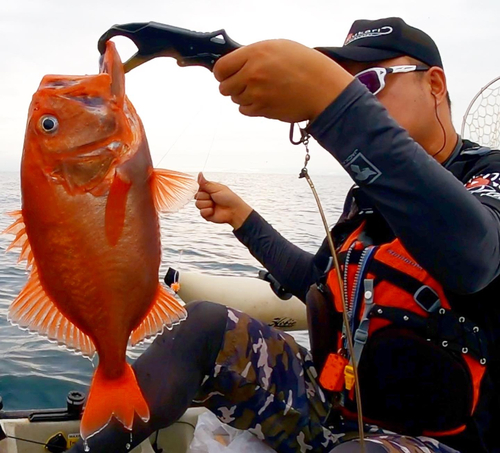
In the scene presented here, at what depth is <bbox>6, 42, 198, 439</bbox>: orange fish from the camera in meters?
1.24

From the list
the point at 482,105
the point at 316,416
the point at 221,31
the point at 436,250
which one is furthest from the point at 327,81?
the point at 482,105

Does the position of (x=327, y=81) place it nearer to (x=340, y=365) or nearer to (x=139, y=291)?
(x=139, y=291)

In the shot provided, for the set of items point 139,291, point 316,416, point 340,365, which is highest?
point 139,291

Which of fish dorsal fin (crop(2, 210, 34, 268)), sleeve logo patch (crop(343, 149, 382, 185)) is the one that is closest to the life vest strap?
sleeve logo patch (crop(343, 149, 382, 185))

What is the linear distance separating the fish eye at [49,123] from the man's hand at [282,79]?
0.40 metres

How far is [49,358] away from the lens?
171 inches

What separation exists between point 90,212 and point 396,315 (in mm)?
1174

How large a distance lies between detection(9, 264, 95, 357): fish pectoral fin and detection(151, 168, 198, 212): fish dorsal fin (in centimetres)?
36

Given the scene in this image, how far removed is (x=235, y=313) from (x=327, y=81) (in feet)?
4.11

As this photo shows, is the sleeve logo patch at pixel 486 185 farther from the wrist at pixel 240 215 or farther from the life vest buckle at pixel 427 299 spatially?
the wrist at pixel 240 215

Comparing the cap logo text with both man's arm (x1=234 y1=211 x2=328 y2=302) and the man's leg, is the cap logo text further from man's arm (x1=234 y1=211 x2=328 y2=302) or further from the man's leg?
the man's leg

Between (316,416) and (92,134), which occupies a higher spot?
(92,134)

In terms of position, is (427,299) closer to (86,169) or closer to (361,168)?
(361,168)

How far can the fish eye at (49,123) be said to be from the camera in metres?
1.23
